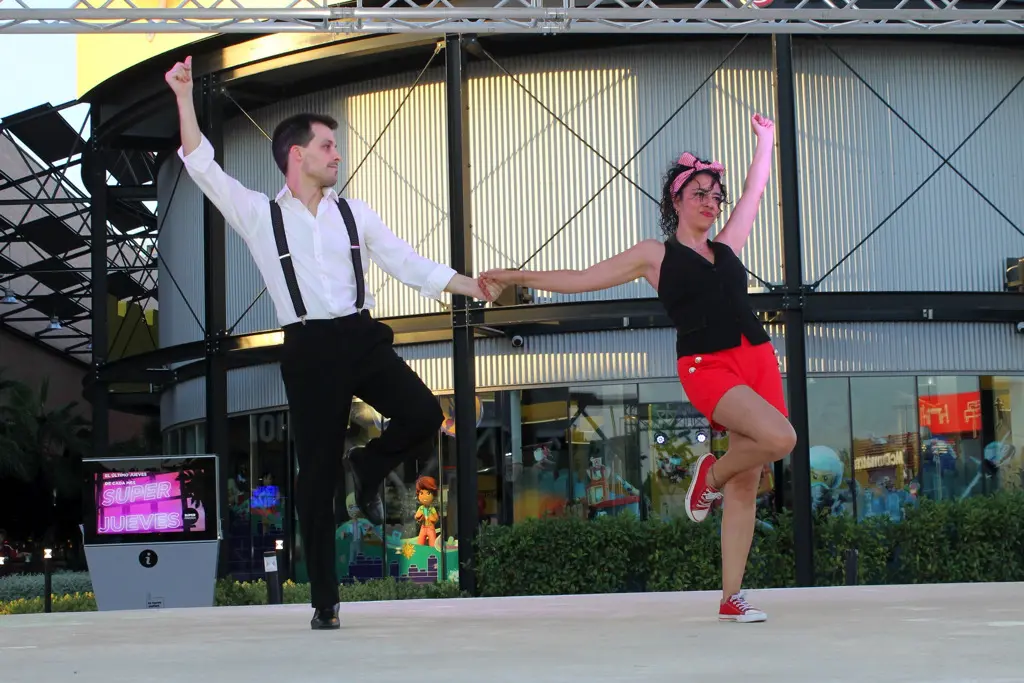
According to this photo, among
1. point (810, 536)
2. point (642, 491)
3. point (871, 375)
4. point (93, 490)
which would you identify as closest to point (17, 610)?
point (93, 490)

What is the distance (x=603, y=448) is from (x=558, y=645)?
16.5m

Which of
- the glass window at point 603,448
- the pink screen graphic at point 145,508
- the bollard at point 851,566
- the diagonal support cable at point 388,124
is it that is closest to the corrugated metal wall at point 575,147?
the diagonal support cable at point 388,124

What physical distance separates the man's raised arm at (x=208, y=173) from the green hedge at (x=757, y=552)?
1128 centimetres

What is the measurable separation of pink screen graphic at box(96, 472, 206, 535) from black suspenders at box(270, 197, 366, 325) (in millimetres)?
9964

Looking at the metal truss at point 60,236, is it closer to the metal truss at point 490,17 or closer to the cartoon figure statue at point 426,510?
the cartoon figure statue at point 426,510

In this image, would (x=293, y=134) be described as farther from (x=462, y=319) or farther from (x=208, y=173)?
(x=462, y=319)

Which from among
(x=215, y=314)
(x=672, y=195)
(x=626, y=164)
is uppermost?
(x=626, y=164)

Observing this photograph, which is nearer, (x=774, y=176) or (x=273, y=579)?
(x=273, y=579)

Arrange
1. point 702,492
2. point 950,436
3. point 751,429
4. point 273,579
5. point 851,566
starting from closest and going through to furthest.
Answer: point 751,429 → point 702,492 → point 273,579 → point 851,566 → point 950,436

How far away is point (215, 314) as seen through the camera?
2122 centimetres

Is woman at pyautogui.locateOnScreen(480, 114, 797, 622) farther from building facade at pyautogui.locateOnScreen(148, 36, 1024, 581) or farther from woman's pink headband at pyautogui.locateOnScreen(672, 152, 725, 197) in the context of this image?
building facade at pyautogui.locateOnScreen(148, 36, 1024, 581)

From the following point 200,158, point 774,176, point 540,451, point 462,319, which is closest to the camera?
point 200,158

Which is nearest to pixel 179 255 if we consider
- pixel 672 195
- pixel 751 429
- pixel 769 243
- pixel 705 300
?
pixel 769 243

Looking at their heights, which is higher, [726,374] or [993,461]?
[726,374]
